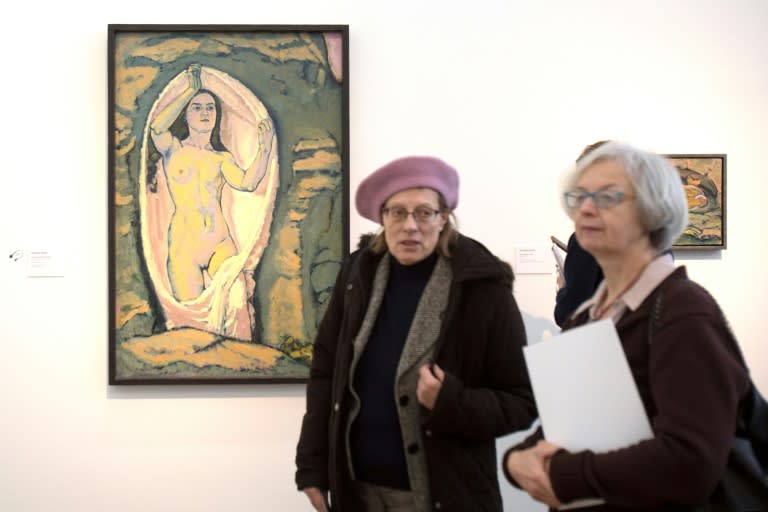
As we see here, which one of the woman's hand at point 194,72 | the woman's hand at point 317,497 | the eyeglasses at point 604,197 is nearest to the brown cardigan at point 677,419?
the eyeglasses at point 604,197

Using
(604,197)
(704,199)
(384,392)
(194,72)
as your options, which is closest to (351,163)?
(194,72)

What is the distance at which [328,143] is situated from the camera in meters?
2.56

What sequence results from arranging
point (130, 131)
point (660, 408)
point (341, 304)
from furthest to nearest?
point (130, 131) → point (341, 304) → point (660, 408)

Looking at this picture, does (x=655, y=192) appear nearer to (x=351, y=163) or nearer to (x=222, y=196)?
(x=351, y=163)

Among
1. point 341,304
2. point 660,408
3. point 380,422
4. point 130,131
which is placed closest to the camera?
point 660,408

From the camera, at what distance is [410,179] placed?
5.23ft

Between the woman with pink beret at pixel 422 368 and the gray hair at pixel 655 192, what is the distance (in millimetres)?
503

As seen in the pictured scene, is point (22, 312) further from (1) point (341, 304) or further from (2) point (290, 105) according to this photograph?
(1) point (341, 304)

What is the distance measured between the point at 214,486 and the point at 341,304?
1.25 m

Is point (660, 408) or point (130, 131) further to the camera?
point (130, 131)

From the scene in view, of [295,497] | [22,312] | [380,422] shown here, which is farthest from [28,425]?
[380,422]

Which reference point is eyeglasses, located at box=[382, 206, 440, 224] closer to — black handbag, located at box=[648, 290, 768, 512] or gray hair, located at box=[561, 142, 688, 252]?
gray hair, located at box=[561, 142, 688, 252]

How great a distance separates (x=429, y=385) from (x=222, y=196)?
1.42 m

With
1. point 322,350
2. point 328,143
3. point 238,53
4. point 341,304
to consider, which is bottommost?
point 322,350
